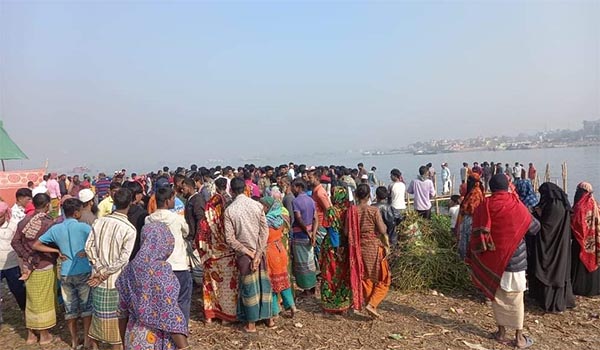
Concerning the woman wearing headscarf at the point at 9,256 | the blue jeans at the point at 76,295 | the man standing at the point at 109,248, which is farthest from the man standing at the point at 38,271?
the man standing at the point at 109,248

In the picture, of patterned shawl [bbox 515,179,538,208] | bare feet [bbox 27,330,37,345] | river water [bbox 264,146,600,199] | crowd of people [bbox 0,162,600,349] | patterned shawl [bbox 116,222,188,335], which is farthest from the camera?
river water [bbox 264,146,600,199]

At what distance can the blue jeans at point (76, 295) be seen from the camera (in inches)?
180

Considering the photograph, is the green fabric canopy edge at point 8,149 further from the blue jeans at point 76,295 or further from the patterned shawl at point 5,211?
the blue jeans at point 76,295

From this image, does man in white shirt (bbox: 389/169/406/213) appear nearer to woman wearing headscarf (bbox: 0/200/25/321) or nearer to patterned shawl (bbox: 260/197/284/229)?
patterned shawl (bbox: 260/197/284/229)

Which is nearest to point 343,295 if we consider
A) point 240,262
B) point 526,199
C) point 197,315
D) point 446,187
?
point 240,262

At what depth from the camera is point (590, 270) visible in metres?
5.51

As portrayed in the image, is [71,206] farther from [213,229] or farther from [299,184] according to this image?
[299,184]

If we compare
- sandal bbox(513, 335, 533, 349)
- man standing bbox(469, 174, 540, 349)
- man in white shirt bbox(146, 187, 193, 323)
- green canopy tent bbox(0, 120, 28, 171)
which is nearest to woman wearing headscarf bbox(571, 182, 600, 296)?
man standing bbox(469, 174, 540, 349)

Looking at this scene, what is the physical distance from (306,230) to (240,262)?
1.40m

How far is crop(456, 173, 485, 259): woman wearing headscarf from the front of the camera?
231 inches

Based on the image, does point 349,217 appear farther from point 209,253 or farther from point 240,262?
point 209,253

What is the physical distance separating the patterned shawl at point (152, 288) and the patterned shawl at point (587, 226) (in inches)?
198

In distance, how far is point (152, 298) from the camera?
10.0 ft

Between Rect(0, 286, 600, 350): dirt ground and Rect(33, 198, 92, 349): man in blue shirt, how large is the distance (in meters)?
0.67
